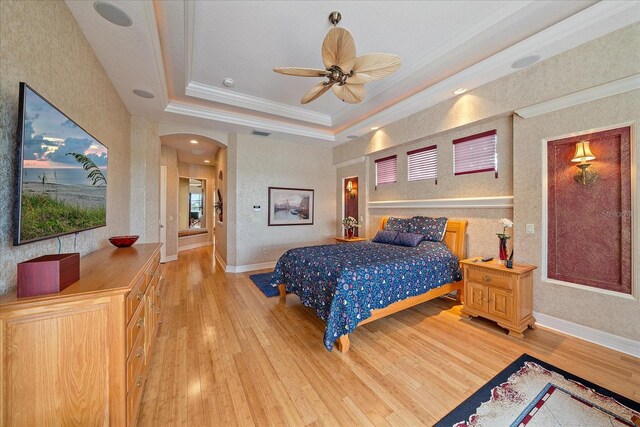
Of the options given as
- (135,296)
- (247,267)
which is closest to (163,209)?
(247,267)

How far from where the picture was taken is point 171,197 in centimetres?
659

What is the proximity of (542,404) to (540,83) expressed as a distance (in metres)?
3.13

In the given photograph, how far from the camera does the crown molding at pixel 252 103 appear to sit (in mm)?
3767

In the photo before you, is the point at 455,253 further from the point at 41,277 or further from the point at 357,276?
the point at 41,277

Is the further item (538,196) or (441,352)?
(538,196)

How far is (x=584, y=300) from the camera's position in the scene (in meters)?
2.43

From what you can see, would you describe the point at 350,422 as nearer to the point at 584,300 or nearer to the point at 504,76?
the point at 584,300

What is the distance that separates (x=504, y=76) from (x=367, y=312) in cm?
335

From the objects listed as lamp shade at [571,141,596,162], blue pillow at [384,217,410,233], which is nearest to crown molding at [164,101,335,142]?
blue pillow at [384,217,410,233]

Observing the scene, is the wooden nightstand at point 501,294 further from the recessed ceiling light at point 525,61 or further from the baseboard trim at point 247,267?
the baseboard trim at point 247,267

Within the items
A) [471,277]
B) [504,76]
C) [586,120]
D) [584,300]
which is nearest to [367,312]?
[471,277]

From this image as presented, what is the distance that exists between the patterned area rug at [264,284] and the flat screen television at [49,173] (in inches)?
97.3

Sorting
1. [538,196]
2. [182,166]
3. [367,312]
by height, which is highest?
[182,166]

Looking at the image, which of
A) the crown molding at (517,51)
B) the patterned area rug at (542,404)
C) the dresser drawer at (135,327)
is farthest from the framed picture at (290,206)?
the patterned area rug at (542,404)
